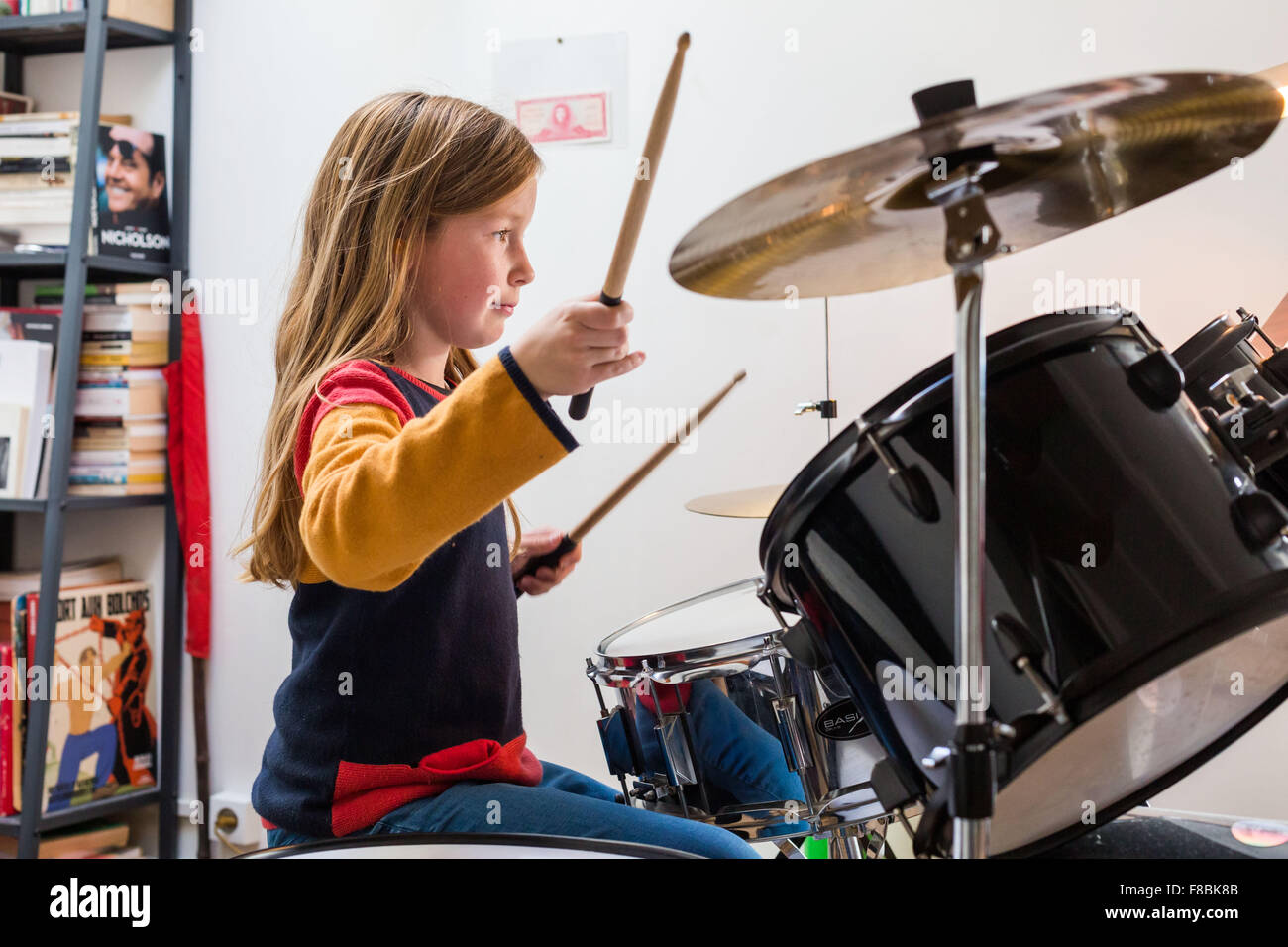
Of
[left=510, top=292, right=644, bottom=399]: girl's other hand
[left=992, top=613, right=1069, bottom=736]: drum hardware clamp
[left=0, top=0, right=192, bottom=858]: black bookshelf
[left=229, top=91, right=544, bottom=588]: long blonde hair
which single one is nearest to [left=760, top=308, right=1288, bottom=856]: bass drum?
[left=992, top=613, right=1069, bottom=736]: drum hardware clamp

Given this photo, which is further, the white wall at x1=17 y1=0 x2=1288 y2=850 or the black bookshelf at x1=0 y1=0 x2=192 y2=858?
the black bookshelf at x1=0 y1=0 x2=192 y2=858

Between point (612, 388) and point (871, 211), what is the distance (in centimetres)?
118

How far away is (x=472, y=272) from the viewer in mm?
1044

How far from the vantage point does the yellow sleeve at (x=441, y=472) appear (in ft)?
2.33

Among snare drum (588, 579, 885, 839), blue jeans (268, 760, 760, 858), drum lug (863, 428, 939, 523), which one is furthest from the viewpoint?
snare drum (588, 579, 885, 839)

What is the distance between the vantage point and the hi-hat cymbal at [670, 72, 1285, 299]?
0.59 metres

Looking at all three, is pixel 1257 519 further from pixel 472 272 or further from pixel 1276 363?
pixel 472 272

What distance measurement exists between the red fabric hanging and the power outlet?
1.24ft

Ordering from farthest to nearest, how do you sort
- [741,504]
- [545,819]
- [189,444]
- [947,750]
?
[189,444], [741,504], [545,819], [947,750]

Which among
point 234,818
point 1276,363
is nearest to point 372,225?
point 1276,363

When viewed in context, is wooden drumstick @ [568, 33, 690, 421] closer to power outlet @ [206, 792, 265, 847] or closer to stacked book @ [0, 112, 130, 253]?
stacked book @ [0, 112, 130, 253]

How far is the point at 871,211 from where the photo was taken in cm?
71

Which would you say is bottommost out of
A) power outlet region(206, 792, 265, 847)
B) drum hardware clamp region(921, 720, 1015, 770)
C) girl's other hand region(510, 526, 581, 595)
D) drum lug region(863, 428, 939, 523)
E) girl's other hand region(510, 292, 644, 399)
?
power outlet region(206, 792, 265, 847)

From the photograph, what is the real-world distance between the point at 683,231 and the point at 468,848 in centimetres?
138
